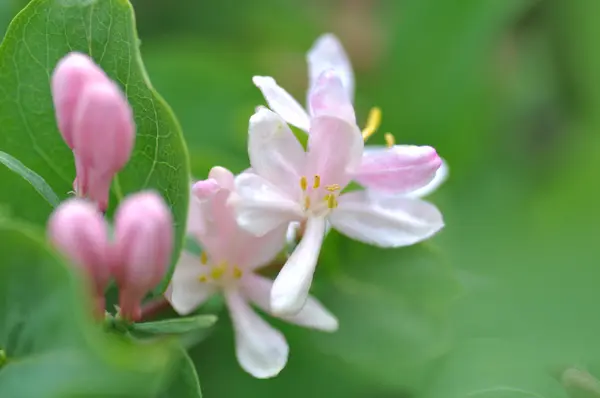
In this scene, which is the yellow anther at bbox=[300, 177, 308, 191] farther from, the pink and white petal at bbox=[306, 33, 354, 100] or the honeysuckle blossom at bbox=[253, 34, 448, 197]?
the pink and white petal at bbox=[306, 33, 354, 100]

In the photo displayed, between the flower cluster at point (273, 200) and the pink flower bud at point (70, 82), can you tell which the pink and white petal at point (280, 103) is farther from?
the pink flower bud at point (70, 82)

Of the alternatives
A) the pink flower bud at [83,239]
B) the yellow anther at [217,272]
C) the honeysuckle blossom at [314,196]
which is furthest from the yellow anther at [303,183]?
the pink flower bud at [83,239]

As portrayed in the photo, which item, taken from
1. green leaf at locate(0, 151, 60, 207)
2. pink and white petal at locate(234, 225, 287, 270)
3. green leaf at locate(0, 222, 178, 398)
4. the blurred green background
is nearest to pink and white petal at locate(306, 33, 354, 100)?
the blurred green background

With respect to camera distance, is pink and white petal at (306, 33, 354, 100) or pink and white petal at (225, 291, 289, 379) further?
pink and white petal at (306, 33, 354, 100)

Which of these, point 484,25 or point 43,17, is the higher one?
point 43,17

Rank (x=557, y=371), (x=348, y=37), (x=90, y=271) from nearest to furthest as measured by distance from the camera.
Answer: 1. (x=90, y=271)
2. (x=557, y=371)
3. (x=348, y=37)

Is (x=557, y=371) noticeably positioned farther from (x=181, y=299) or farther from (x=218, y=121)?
(x=218, y=121)

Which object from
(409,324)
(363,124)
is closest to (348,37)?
(363,124)
